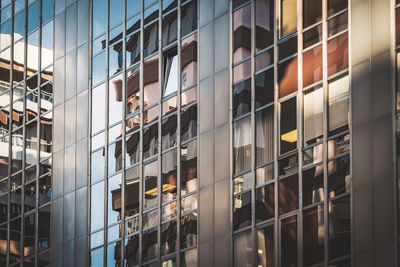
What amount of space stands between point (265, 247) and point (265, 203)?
1.40 meters

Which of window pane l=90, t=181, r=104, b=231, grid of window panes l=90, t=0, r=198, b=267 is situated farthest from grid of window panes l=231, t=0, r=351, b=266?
window pane l=90, t=181, r=104, b=231

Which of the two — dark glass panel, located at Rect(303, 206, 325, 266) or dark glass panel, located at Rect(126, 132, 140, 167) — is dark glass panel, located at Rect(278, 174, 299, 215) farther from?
dark glass panel, located at Rect(126, 132, 140, 167)

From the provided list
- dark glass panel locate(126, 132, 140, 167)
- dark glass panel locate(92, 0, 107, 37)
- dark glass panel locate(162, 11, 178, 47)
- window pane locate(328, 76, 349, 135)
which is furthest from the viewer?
dark glass panel locate(92, 0, 107, 37)

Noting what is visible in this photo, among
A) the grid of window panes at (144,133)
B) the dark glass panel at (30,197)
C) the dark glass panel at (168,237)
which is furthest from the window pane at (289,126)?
the dark glass panel at (30,197)

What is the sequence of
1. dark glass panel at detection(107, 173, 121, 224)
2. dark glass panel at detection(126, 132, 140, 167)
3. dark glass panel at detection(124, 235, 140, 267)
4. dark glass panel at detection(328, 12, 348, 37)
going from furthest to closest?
dark glass panel at detection(107, 173, 121, 224), dark glass panel at detection(126, 132, 140, 167), dark glass panel at detection(124, 235, 140, 267), dark glass panel at detection(328, 12, 348, 37)

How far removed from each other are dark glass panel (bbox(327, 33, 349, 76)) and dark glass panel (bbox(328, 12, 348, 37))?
0.25 m

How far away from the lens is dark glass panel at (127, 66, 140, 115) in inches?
1323

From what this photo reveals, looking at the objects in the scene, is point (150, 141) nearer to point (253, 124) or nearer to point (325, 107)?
point (253, 124)

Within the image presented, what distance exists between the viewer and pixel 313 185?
24.3 meters

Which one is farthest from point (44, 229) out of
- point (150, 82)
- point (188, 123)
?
point (188, 123)

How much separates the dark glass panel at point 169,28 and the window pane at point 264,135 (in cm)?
663

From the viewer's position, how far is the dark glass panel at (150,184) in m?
31.5

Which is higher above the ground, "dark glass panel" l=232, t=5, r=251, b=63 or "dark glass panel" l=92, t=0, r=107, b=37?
"dark glass panel" l=92, t=0, r=107, b=37

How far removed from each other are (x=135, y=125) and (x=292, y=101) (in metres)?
9.28
